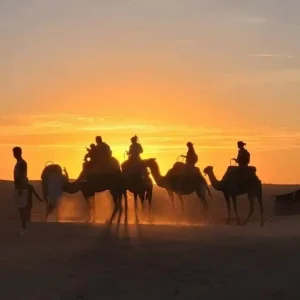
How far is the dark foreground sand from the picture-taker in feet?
41.8

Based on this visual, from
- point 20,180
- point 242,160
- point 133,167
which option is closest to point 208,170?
point 133,167

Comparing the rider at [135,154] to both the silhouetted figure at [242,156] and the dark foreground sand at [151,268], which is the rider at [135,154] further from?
the dark foreground sand at [151,268]

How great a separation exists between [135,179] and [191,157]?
208cm

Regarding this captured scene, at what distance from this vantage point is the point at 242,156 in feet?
82.9

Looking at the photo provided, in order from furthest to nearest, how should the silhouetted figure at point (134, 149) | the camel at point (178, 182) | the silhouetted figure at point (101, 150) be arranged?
the camel at point (178, 182)
the silhouetted figure at point (134, 149)
the silhouetted figure at point (101, 150)

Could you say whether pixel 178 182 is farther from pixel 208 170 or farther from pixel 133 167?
pixel 133 167

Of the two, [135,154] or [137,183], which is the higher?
[135,154]

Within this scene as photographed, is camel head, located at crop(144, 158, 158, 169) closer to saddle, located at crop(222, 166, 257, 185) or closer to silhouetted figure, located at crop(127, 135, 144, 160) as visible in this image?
silhouetted figure, located at crop(127, 135, 144, 160)

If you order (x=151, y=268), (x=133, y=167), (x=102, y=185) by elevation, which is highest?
(x=133, y=167)

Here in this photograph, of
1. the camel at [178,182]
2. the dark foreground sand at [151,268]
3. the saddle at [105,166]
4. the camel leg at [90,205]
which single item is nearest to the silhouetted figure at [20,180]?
the dark foreground sand at [151,268]

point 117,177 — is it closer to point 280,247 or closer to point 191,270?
point 280,247

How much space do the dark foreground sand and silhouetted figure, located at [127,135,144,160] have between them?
8707 millimetres

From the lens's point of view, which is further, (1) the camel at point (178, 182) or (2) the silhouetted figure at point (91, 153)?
(1) the camel at point (178, 182)

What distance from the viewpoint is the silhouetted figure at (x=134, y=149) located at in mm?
26719
